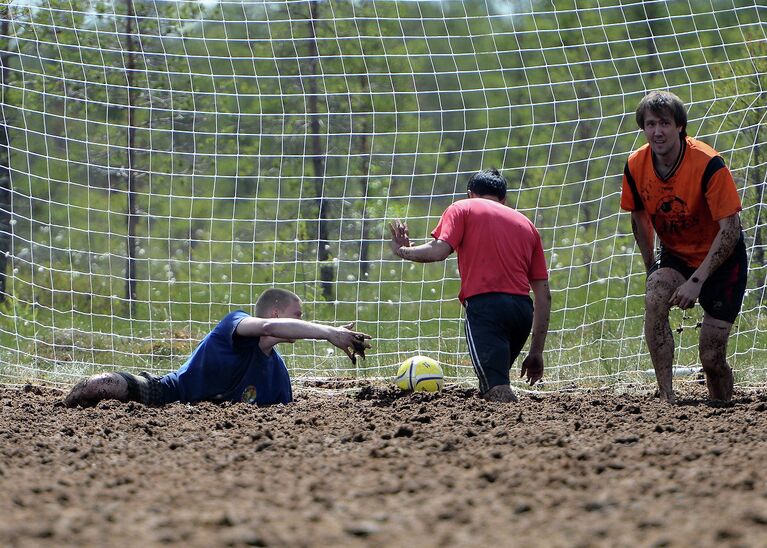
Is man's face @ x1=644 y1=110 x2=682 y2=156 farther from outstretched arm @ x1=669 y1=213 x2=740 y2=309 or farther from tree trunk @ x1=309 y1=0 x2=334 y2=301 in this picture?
tree trunk @ x1=309 y1=0 x2=334 y2=301

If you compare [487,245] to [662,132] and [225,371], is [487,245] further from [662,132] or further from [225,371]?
[225,371]

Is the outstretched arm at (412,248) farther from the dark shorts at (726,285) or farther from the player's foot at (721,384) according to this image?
the player's foot at (721,384)

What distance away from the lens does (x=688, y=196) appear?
18.4ft

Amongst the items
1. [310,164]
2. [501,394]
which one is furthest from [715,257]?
[310,164]

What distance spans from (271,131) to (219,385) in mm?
6770

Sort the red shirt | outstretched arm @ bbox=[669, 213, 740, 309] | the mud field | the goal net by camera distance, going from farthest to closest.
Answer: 1. the goal net
2. the red shirt
3. outstretched arm @ bbox=[669, 213, 740, 309]
4. the mud field

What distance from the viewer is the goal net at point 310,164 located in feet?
26.4

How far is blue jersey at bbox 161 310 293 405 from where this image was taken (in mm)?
6125

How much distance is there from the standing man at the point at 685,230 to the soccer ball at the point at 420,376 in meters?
1.33

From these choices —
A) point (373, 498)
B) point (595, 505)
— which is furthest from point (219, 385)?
point (595, 505)

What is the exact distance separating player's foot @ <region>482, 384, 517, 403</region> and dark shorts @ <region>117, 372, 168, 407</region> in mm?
1870

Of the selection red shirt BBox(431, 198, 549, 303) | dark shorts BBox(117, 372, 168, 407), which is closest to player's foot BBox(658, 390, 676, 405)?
red shirt BBox(431, 198, 549, 303)

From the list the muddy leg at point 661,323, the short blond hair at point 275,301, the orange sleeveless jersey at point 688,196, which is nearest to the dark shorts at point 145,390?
the short blond hair at point 275,301

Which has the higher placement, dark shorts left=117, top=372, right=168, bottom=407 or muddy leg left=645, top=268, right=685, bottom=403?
muddy leg left=645, top=268, right=685, bottom=403
